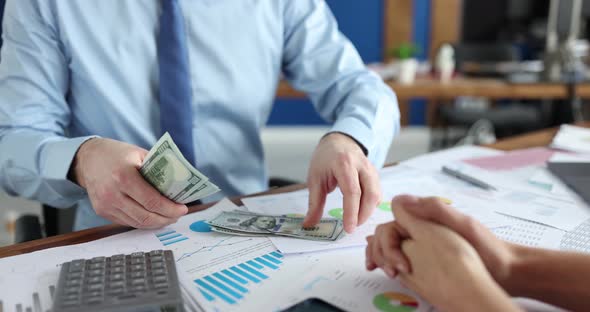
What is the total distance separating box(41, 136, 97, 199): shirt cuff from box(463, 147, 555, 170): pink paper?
78 centimetres

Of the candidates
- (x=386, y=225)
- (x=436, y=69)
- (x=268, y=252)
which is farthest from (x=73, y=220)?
(x=436, y=69)

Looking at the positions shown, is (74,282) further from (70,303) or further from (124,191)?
(124,191)

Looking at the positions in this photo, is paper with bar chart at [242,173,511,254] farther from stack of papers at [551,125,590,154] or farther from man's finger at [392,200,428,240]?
stack of papers at [551,125,590,154]

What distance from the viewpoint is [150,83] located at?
3.38ft

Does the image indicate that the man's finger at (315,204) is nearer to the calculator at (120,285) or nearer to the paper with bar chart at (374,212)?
the paper with bar chart at (374,212)

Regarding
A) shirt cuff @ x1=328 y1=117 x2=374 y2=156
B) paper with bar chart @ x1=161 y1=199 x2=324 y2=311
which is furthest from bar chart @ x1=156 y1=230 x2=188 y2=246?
shirt cuff @ x1=328 y1=117 x2=374 y2=156

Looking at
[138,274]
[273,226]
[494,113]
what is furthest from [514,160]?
[494,113]

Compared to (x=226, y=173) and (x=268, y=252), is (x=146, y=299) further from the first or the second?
(x=226, y=173)

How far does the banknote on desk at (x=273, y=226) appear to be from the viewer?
695 millimetres

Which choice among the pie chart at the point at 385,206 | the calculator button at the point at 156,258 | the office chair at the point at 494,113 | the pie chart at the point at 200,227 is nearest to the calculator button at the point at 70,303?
the calculator button at the point at 156,258

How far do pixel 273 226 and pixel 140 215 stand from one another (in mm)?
185

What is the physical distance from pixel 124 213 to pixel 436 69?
2798 millimetres

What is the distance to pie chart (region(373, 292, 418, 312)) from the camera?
0.51m

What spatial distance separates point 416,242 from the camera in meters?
0.49
